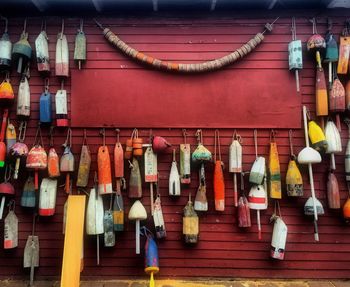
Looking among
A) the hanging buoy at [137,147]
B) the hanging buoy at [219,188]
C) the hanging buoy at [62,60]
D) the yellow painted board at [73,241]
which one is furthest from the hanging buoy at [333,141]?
the hanging buoy at [62,60]

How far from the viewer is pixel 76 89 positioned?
3.81 metres

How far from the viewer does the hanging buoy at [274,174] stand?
3.61m

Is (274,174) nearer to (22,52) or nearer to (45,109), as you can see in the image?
(45,109)

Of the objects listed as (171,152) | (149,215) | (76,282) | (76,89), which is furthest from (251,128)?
(76,282)

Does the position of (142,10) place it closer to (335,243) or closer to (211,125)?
(211,125)

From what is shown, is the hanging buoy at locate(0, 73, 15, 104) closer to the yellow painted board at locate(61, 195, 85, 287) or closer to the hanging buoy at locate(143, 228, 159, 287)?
the yellow painted board at locate(61, 195, 85, 287)

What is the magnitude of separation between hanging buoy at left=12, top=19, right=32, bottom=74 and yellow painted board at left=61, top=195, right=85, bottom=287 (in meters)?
1.71

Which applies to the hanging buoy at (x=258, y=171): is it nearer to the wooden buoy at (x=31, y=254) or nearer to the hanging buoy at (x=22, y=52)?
the wooden buoy at (x=31, y=254)

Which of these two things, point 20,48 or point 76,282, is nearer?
point 76,282

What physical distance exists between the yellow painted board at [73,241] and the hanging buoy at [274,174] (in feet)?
7.10

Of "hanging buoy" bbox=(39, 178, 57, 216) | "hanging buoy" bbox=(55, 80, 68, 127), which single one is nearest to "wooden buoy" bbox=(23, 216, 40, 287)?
"hanging buoy" bbox=(39, 178, 57, 216)

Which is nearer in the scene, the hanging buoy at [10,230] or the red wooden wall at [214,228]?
the hanging buoy at [10,230]

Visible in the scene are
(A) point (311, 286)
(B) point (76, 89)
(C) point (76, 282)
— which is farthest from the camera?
(B) point (76, 89)

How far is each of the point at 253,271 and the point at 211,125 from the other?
71.0 inches
